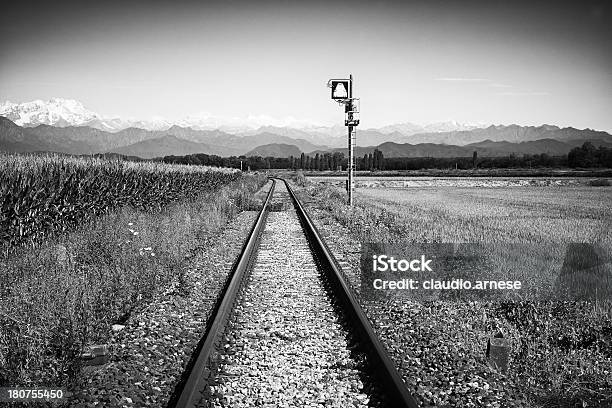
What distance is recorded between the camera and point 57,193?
10562 mm

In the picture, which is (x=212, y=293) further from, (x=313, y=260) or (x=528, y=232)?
(x=528, y=232)

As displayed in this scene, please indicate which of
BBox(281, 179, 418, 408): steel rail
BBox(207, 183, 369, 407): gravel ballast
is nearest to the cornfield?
BBox(207, 183, 369, 407): gravel ballast

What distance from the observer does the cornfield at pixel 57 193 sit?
9180 millimetres

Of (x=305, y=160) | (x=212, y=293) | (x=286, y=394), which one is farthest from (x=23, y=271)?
(x=305, y=160)

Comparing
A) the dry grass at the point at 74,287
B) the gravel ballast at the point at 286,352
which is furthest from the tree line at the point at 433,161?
the gravel ballast at the point at 286,352

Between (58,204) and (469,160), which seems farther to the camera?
(469,160)

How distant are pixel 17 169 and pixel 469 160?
462 feet

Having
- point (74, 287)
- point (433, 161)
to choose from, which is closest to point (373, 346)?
point (74, 287)

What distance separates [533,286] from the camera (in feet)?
24.4

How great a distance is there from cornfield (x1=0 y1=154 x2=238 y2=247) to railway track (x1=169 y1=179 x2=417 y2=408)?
4.77 meters

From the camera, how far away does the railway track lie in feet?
12.5

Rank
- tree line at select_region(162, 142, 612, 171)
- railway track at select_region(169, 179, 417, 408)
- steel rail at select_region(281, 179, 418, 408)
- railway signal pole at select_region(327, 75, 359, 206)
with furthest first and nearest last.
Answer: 1. tree line at select_region(162, 142, 612, 171)
2. railway signal pole at select_region(327, 75, 359, 206)
3. railway track at select_region(169, 179, 417, 408)
4. steel rail at select_region(281, 179, 418, 408)

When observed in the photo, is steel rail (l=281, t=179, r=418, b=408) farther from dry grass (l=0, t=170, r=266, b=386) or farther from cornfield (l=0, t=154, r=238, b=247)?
cornfield (l=0, t=154, r=238, b=247)

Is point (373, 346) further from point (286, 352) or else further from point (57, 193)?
point (57, 193)
